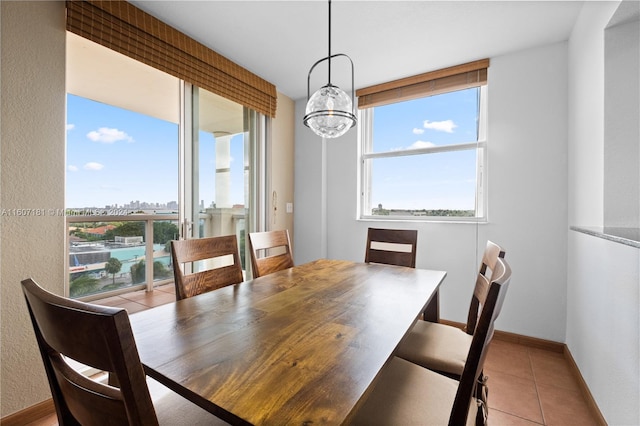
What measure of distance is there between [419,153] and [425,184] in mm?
326

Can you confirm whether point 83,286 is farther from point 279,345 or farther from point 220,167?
point 279,345

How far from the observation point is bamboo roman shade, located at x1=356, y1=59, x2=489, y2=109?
8.65ft

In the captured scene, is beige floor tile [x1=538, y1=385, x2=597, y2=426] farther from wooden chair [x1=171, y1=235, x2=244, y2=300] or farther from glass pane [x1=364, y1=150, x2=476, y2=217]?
wooden chair [x1=171, y1=235, x2=244, y2=300]

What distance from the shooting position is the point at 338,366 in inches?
28.9

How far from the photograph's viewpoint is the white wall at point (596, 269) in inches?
48.9

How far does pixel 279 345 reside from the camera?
85cm

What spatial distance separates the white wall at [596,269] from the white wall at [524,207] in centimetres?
11

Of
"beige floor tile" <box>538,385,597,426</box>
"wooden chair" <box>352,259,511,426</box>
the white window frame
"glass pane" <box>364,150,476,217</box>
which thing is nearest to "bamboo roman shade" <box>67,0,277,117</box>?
the white window frame

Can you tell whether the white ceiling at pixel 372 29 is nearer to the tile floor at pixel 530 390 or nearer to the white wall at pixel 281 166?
the white wall at pixel 281 166

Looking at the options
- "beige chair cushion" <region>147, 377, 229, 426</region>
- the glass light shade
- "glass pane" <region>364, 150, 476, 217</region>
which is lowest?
"beige chair cushion" <region>147, 377, 229, 426</region>

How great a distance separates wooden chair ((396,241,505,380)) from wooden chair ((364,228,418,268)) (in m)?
0.64

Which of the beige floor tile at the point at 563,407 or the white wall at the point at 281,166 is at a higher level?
the white wall at the point at 281,166

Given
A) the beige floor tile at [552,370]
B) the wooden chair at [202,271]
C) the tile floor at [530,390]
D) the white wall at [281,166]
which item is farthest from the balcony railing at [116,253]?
the beige floor tile at [552,370]

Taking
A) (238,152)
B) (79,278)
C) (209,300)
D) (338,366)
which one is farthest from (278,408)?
(79,278)
